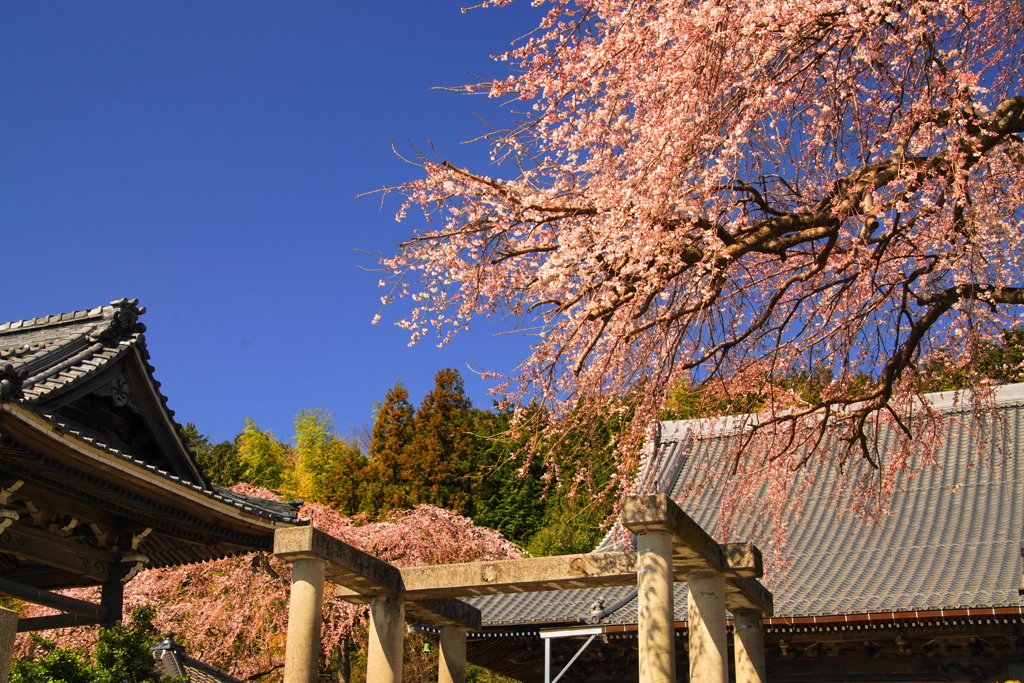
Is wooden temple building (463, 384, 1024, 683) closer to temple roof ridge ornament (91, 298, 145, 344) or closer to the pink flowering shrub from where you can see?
temple roof ridge ornament (91, 298, 145, 344)

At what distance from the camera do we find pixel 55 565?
788cm

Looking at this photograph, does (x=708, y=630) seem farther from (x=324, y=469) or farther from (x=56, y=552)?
(x=324, y=469)

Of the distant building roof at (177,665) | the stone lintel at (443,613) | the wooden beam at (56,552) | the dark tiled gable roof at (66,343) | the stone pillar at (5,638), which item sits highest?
the dark tiled gable roof at (66,343)

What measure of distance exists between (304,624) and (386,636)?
1.41 m

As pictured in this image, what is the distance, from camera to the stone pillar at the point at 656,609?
226 inches

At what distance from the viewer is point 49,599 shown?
7.42m

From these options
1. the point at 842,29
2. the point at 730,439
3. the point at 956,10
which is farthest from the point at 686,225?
the point at 730,439

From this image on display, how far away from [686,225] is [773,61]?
3.76 ft

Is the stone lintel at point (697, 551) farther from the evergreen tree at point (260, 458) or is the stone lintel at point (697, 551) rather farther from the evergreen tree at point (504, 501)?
the evergreen tree at point (260, 458)

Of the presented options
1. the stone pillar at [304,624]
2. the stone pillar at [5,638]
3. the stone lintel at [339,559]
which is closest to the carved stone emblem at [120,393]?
the stone lintel at [339,559]

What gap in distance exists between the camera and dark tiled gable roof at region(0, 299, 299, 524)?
7168 mm

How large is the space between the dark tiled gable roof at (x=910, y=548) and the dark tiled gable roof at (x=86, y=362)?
3.91 meters

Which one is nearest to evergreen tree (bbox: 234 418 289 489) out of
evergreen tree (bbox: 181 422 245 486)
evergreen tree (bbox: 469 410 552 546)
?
evergreen tree (bbox: 181 422 245 486)

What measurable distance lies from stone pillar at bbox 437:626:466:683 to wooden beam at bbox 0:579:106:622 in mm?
3125
